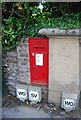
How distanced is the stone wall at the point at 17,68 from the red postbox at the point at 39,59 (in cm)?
11

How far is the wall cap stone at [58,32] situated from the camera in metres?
3.81

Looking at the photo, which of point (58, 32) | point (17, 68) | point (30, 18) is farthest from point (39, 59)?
point (30, 18)

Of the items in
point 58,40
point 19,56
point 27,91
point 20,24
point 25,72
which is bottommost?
point 27,91

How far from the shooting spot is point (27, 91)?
4.49 m

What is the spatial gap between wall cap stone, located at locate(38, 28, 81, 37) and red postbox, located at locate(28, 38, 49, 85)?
0.65 feet

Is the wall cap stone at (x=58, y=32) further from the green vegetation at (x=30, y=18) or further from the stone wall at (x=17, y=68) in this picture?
the stone wall at (x=17, y=68)

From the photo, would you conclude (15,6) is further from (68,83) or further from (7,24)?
(68,83)

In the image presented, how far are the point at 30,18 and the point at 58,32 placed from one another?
926 mm

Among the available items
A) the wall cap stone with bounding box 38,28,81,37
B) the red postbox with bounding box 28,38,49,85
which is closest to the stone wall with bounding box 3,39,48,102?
the red postbox with bounding box 28,38,49,85

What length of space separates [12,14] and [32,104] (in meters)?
2.03

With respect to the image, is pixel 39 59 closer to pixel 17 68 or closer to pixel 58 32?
pixel 17 68

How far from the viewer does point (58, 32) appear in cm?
391

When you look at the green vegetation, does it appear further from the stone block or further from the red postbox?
the stone block

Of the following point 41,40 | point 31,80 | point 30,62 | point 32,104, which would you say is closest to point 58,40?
Result: point 41,40
